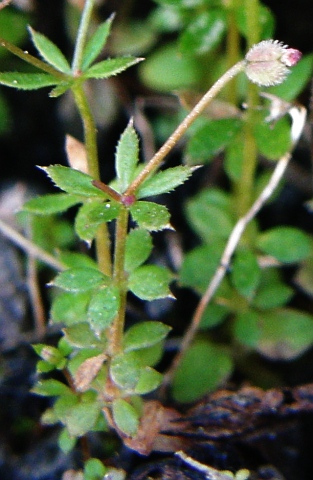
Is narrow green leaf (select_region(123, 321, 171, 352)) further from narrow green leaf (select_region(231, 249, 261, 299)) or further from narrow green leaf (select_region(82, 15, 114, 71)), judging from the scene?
narrow green leaf (select_region(82, 15, 114, 71))

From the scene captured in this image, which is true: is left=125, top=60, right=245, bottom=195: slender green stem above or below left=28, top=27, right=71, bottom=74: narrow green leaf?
below

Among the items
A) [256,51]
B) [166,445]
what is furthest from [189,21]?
[166,445]

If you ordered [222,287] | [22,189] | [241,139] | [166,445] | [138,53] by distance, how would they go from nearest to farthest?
[166,445] → [241,139] → [222,287] → [22,189] → [138,53]

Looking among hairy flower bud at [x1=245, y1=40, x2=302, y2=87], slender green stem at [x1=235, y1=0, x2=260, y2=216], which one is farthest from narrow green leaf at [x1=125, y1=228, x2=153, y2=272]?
slender green stem at [x1=235, y1=0, x2=260, y2=216]

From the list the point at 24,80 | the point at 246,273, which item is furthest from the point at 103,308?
the point at 246,273

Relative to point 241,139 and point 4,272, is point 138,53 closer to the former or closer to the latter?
point 241,139

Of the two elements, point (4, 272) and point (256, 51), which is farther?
point (4, 272)
